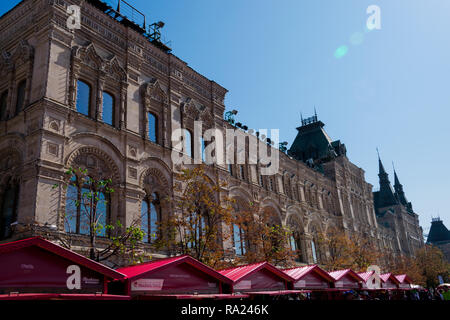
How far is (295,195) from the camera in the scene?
1592 inches

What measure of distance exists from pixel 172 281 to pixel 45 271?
372cm

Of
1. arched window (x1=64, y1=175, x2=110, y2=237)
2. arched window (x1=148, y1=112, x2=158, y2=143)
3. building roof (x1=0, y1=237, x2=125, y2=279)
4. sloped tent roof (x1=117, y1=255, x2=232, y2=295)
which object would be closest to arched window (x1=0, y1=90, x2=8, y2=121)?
arched window (x1=64, y1=175, x2=110, y2=237)

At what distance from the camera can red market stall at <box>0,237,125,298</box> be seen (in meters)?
8.42

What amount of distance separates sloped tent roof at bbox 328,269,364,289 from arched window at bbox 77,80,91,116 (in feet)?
48.1

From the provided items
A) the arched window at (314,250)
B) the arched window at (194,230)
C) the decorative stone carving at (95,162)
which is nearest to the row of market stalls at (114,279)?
the arched window at (194,230)

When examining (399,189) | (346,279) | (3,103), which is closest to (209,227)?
(346,279)

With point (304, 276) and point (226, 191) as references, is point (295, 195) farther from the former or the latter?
point (304, 276)

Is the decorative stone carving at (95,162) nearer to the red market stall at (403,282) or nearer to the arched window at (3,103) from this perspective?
the arched window at (3,103)

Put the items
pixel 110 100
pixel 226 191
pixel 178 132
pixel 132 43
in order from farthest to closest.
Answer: pixel 226 191, pixel 178 132, pixel 132 43, pixel 110 100

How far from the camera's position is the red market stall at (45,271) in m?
8.42

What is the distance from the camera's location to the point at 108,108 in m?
22.2

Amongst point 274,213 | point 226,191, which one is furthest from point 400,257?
point 226,191

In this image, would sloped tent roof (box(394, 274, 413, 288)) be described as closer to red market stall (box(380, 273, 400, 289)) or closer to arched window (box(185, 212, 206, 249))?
red market stall (box(380, 273, 400, 289))
